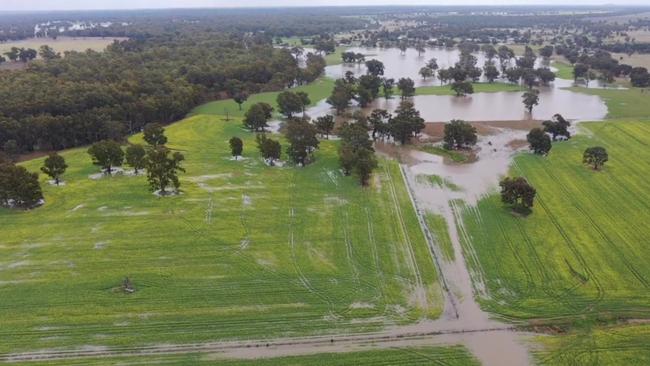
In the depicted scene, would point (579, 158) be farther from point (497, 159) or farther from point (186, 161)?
point (186, 161)

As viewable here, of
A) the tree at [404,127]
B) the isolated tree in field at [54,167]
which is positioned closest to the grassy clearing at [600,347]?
the tree at [404,127]

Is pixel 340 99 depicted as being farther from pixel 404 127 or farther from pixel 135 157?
pixel 135 157

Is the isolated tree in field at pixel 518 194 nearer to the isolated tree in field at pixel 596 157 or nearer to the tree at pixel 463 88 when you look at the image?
the isolated tree in field at pixel 596 157

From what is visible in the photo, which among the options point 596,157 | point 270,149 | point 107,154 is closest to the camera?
point 107,154

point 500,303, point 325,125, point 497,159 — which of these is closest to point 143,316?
point 500,303

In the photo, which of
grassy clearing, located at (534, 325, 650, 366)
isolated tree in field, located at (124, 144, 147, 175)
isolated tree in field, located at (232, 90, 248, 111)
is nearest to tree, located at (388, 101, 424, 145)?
isolated tree in field, located at (232, 90, 248, 111)

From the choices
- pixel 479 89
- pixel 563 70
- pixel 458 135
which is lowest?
pixel 458 135

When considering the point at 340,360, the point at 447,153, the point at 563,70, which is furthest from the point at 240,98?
Result: the point at 563,70
